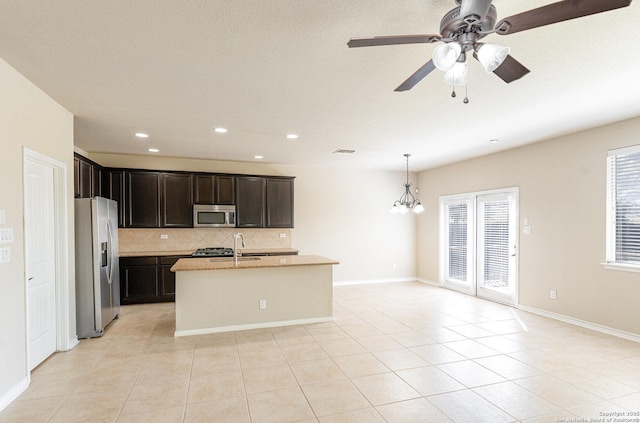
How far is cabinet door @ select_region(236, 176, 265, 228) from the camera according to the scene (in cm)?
627

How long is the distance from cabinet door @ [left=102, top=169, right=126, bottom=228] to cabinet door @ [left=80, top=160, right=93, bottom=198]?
2.38 ft

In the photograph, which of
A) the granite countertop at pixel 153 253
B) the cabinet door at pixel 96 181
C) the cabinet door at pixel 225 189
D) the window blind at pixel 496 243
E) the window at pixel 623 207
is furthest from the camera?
the cabinet door at pixel 225 189

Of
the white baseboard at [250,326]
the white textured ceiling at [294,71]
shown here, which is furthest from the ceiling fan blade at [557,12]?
the white baseboard at [250,326]

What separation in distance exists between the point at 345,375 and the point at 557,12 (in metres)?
2.98

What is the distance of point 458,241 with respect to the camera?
673cm

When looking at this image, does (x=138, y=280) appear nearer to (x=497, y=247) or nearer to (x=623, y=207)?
(x=497, y=247)

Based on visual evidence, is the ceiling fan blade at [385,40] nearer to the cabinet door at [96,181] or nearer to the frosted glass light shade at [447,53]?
the frosted glass light shade at [447,53]

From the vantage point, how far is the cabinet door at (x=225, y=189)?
6141 mm

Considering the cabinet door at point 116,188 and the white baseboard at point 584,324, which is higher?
the cabinet door at point 116,188

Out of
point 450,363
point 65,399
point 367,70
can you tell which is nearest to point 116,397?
point 65,399

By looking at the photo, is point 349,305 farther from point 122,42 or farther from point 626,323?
point 122,42

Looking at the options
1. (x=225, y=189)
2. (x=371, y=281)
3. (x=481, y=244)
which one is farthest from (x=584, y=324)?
(x=225, y=189)

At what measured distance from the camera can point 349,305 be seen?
18.1ft

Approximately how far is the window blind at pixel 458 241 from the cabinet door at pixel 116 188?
20.8 feet
